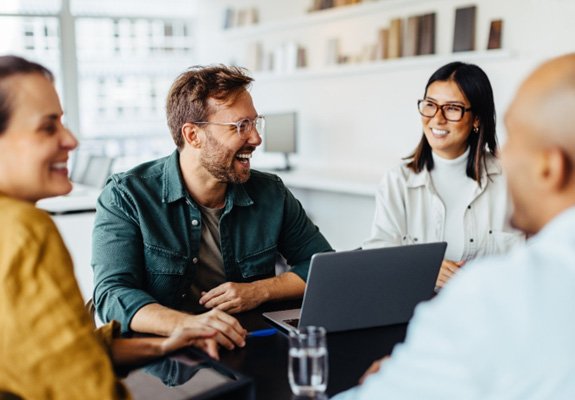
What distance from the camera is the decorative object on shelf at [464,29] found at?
447 centimetres

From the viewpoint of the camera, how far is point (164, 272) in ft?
6.50

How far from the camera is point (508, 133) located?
1033mm

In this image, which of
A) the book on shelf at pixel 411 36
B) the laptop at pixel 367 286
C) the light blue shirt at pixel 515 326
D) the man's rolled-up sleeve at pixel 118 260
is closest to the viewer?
the light blue shirt at pixel 515 326

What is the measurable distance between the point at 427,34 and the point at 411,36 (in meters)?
0.14

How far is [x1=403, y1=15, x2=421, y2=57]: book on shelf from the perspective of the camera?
4848 millimetres

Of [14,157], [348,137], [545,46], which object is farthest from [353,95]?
[14,157]

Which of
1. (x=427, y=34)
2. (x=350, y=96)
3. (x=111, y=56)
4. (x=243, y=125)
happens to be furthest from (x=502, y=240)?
(x=111, y=56)

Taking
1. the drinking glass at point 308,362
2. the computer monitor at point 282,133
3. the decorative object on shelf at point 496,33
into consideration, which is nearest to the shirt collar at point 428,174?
the drinking glass at point 308,362

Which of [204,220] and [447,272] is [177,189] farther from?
[447,272]

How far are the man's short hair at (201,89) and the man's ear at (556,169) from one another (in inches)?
51.9

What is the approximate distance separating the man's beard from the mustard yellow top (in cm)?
101

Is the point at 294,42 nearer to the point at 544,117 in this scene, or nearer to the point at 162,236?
the point at 162,236

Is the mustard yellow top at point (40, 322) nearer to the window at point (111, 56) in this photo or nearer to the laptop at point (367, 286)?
the laptop at point (367, 286)

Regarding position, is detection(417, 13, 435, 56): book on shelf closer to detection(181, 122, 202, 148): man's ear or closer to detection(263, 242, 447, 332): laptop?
detection(181, 122, 202, 148): man's ear
